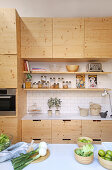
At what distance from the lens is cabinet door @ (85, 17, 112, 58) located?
2.52 meters

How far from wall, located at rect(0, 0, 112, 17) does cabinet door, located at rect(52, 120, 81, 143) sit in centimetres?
235

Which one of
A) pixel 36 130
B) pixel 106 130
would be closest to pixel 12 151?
pixel 36 130

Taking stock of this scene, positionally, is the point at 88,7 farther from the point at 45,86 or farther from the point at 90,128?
the point at 90,128

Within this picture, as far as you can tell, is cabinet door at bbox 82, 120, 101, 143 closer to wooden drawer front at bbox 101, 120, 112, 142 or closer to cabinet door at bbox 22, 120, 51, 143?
wooden drawer front at bbox 101, 120, 112, 142

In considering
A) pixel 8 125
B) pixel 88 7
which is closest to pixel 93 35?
pixel 88 7

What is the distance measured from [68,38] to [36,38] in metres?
0.66

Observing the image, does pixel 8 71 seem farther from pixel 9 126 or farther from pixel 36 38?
pixel 9 126

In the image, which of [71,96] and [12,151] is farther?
[71,96]

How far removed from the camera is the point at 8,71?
2270mm

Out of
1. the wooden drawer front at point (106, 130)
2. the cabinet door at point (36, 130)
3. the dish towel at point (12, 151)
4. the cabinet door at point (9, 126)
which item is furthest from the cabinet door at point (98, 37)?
the dish towel at point (12, 151)

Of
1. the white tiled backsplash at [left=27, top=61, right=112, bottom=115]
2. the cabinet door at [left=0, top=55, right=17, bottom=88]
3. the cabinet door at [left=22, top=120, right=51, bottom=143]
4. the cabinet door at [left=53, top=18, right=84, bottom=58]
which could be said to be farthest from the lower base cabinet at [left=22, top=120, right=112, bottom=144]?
the cabinet door at [left=53, top=18, right=84, bottom=58]

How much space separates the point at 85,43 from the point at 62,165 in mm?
2229

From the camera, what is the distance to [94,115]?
108 inches

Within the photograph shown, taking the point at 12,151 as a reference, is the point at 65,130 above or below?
Result: below
